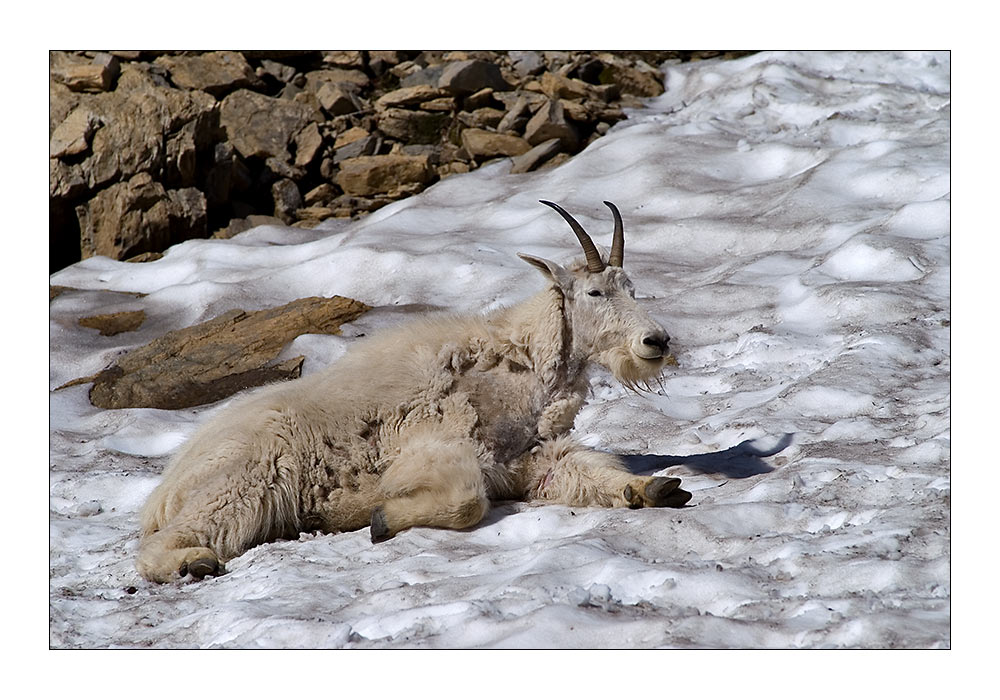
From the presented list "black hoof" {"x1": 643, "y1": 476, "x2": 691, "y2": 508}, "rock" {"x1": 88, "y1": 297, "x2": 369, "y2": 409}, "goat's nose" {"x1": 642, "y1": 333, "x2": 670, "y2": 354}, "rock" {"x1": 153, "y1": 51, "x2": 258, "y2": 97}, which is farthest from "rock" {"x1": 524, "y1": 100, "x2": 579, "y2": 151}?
"black hoof" {"x1": 643, "y1": 476, "x2": 691, "y2": 508}

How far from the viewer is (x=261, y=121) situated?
15.9 meters

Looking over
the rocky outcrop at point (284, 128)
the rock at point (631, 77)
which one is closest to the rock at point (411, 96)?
the rocky outcrop at point (284, 128)

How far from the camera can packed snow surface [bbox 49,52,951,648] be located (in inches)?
181

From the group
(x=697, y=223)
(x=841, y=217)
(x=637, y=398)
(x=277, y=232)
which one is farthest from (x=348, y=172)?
(x=637, y=398)

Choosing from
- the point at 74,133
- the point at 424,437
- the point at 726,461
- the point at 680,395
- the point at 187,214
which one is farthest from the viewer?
the point at 74,133

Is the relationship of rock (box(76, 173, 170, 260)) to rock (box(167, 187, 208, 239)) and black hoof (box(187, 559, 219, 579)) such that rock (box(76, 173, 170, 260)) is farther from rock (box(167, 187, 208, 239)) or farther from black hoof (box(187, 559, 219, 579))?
black hoof (box(187, 559, 219, 579))

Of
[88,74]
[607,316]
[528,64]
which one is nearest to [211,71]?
[88,74]

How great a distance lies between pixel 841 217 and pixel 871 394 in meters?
4.28

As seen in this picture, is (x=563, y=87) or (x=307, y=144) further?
(x=563, y=87)

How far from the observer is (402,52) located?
17578 mm

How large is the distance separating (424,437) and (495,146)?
9623 mm

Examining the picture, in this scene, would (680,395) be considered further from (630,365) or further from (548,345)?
(548,345)

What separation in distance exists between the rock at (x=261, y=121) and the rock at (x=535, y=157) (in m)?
3.16

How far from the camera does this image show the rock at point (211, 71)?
1600cm
